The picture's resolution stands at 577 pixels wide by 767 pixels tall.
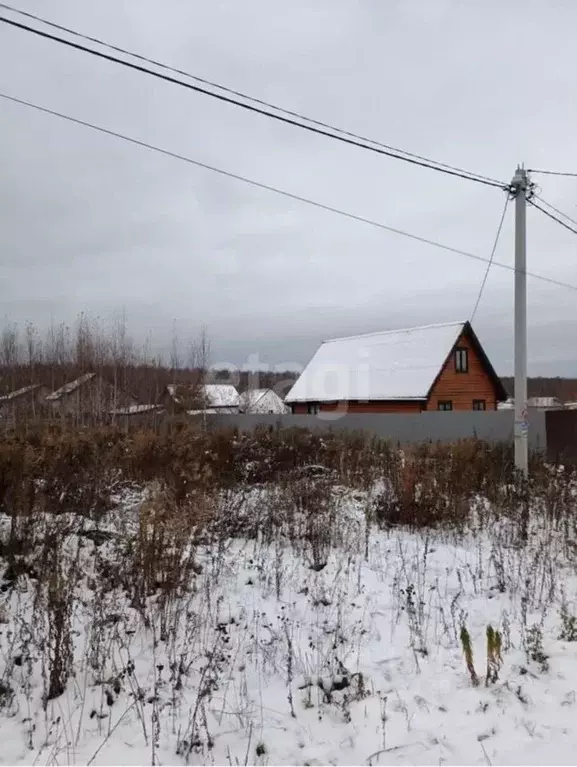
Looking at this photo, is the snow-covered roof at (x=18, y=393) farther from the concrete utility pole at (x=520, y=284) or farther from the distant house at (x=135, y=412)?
the concrete utility pole at (x=520, y=284)

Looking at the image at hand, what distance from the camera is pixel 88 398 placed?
20984mm

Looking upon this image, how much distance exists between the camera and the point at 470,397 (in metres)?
22.5

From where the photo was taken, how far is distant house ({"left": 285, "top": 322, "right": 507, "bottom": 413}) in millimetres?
21225

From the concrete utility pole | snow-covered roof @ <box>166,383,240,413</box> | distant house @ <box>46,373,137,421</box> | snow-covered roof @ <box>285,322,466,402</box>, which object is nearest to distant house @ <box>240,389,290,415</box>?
snow-covered roof @ <box>166,383,240,413</box>

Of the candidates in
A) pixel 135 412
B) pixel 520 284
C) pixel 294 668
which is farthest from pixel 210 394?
pixel 294 668

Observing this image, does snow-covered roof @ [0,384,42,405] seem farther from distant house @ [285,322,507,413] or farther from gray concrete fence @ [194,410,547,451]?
distant house @ [285,322,507,413]

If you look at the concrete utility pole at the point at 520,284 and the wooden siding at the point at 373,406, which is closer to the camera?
the concrete utility pole at the point at 520,284

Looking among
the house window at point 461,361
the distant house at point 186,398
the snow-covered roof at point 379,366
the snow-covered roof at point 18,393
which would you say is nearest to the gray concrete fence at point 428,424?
the snow-covered roof at point 379,366

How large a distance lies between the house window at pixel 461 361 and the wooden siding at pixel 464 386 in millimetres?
171

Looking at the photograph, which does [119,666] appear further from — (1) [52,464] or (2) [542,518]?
(2) [542,518]

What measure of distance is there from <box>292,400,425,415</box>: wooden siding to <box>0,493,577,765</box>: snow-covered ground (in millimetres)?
16621

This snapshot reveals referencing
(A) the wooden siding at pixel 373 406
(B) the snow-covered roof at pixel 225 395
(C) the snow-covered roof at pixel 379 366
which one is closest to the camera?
(A) the wooden siding at pixel 373 406

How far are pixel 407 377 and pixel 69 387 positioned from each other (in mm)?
14339

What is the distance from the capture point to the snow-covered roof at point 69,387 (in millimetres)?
21172
